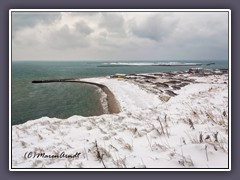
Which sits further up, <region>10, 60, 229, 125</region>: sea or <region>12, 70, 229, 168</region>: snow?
<region>10, 60, 229, 125</region>: sea

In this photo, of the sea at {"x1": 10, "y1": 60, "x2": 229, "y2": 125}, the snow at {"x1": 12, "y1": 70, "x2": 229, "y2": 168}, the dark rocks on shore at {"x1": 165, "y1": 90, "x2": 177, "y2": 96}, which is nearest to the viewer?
the snow at {"x1": 12, "y1": 70, "x2": 229, "y2": 168}

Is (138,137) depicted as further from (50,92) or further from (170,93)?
(50,92)

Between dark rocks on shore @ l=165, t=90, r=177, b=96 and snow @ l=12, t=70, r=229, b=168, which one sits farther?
dark rocks on shore @ l=165, t=90, r=177, b=96

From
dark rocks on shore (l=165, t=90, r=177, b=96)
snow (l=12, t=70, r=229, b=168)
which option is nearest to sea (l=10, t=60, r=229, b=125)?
snow (l=12, t=70, r=229, b=168)

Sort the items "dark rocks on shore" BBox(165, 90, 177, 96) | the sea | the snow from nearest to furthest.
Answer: the snow
the sea
"dark rocks on shore" BBox(165, 90, 177, 96)

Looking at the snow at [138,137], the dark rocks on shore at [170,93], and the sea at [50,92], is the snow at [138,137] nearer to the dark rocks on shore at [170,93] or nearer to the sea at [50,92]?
the sea at [50,92]

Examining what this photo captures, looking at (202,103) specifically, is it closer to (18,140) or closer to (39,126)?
(39,126)

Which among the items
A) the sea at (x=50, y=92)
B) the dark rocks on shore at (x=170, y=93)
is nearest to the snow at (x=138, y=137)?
the sea at (x=50, y=92)

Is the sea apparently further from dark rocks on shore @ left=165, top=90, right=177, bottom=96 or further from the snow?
dark rocks on shore @ left=165, top=90, right=177, bottom=96

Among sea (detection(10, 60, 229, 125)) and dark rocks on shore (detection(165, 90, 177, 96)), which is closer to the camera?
sea (detection(10, 60, 229, 125))
